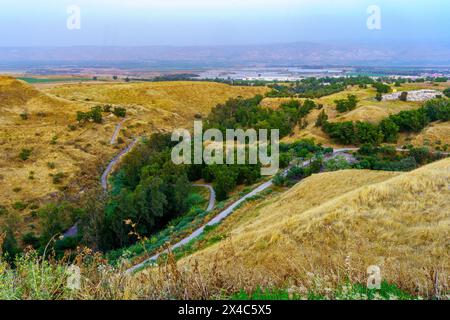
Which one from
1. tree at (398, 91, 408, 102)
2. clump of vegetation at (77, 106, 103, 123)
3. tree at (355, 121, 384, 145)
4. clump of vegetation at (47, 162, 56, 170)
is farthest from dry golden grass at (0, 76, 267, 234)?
tree at (398, 91, 408, 102)

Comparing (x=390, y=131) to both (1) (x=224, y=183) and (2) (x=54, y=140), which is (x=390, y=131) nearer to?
(1) (x=224, y=183)

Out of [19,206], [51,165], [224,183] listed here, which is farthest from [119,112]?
[224,183]

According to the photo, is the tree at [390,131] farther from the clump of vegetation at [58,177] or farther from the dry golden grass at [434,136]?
the clump of vegetation at [58,177]

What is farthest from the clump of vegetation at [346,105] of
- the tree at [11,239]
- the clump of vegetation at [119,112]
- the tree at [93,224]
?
the tree at [11,239]

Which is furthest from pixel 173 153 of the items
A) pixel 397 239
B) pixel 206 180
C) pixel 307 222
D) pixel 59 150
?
pixel 397 239

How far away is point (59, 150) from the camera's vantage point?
53.2m

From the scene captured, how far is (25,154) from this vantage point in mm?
50188

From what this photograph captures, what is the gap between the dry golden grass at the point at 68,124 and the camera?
44.4 m

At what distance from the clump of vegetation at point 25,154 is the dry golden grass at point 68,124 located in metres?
0.47

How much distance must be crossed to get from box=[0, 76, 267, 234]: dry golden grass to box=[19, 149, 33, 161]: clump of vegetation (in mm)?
474

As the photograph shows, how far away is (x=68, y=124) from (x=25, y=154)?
17.0 m

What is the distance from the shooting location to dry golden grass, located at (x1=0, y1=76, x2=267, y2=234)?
146 feet

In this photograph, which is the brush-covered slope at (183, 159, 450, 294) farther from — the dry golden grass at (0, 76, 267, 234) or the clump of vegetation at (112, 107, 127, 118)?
the clump of vegetation at (112, 107, 127, 118)
